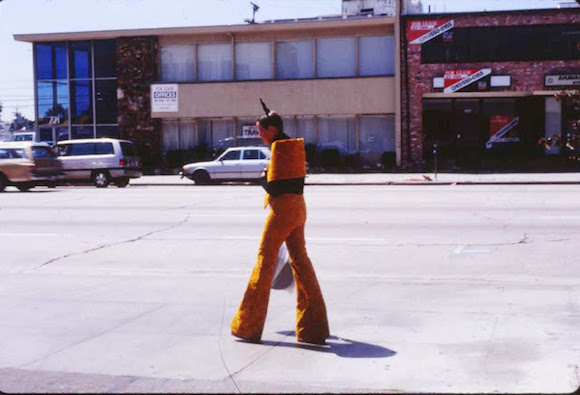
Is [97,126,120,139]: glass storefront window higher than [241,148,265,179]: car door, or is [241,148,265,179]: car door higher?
[97,126,120,139]: glass storefront window

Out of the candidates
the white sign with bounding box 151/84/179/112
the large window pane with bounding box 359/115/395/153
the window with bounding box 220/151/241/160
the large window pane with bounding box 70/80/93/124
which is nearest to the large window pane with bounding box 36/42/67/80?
the large window pane with bounding box 70/80/93/124

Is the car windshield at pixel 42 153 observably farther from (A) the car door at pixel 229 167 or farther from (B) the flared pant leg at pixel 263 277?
(B) the flared pant leg at pixel 263 277

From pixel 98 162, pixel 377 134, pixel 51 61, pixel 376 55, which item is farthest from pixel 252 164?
pixel 51 61

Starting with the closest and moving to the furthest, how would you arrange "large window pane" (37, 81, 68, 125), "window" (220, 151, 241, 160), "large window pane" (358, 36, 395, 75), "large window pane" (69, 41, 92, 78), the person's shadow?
the person's shadow → "window" (220, 151, 241, 160) → "large window pane" (358, 36, 395, 75) → "large window pane" (69, 41, 92, 78) → "large window pane" (37, 81, 68, 125)

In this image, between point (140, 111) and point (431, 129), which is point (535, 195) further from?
point (140, 111)

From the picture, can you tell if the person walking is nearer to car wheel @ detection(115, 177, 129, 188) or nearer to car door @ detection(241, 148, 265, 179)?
car door @ detection(241, 148, 265, 179)

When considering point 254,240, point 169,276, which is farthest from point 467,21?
point 169,276

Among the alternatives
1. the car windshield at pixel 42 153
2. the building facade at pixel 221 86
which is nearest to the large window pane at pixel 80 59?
the building facade at pixel 221 86

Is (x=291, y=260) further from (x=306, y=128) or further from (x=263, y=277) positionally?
(x=306, y=128)

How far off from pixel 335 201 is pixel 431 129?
16837 millimetres

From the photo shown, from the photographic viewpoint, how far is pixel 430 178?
91.1ft

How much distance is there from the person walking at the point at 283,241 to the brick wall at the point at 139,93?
102 feet

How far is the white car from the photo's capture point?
2784 cm

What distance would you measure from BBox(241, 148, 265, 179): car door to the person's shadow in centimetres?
2134
